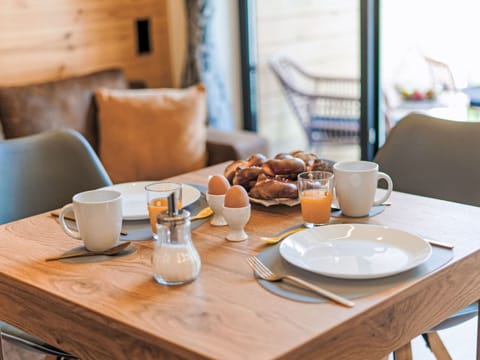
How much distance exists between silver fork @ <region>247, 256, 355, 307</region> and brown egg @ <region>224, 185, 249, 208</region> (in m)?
0.15

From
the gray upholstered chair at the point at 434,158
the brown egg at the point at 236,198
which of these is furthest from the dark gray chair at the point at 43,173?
the gray upholstered chair at the point at 434,158

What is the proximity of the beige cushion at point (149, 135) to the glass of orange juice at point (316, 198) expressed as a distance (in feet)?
6.05

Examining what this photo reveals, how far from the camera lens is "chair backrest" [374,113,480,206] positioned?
2.02 m

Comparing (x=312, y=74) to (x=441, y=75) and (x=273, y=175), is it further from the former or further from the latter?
(x=273, y=175)

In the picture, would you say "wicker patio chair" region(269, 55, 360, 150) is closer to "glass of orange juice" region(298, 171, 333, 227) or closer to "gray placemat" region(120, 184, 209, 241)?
"gray placemat" region(120, 184, 209, 241)

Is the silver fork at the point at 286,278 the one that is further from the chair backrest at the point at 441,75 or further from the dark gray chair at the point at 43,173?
the chair backrest at the point at 441,75

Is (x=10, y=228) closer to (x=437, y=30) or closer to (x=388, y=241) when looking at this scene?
(x=388, y=241)

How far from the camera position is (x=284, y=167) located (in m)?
1.82

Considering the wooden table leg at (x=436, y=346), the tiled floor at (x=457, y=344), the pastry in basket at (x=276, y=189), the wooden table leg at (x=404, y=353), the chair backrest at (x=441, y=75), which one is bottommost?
the tiled floor at (x=457, y=344)

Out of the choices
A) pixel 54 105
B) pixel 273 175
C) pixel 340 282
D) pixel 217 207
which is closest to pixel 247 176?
pixel 273 175

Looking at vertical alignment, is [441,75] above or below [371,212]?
above

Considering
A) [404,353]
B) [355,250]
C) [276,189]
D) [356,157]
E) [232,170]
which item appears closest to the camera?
[355,250]

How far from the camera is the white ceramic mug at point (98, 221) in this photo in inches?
60.1

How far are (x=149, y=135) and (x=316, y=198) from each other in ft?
6.29
